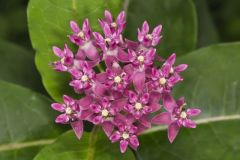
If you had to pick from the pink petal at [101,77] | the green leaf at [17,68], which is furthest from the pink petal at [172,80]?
the green leaf at [17,68]

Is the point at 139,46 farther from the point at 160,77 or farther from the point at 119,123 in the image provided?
the point at 119,123

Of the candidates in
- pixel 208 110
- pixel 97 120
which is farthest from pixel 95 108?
pixel 208 110

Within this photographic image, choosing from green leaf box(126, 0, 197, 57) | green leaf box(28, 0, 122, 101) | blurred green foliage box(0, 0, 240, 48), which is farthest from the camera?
blurred green foliage box(0, 0, 240, 48)

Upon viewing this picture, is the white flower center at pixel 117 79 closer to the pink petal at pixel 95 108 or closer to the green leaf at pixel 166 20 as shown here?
the pink petal at pixel 95 108

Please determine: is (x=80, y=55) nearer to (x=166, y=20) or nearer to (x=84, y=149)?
(x=84, y=149)

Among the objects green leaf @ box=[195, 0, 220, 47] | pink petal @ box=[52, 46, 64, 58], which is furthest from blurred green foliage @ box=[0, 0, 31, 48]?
pink petal @ box=[52, 46, 64, 58]

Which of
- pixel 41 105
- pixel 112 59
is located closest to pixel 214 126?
pixel 112 59

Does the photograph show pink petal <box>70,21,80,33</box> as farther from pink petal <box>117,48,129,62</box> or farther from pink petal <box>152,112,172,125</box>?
pink petal <box>152,112,172,125</box>
